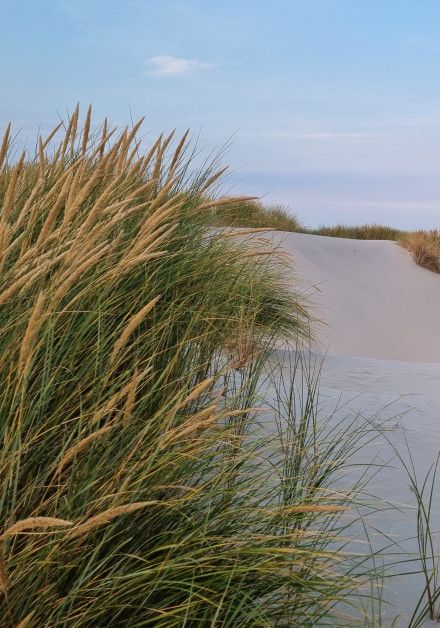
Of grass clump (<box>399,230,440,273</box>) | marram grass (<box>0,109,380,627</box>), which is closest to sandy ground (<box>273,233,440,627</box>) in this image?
grass clump (<box>399,230,440,273</box>)

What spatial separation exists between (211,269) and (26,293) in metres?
1.03

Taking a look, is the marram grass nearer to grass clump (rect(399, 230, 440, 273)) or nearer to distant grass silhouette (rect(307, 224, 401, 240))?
grass clump (rect(399, 230, 440, 273))

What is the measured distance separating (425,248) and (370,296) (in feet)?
6.60

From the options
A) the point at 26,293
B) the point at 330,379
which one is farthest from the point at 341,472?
the point at 330,379

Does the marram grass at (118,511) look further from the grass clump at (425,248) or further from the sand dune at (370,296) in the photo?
the grass clump at (425,248)

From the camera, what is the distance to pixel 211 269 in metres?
2.77

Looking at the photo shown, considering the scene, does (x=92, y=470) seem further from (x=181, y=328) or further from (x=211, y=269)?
(x=211, y=269)

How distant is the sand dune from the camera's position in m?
10.5

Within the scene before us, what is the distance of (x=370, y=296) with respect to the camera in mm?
12148

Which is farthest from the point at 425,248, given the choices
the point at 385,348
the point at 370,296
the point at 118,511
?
the point at 118,511

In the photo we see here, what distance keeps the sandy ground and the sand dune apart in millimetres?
17

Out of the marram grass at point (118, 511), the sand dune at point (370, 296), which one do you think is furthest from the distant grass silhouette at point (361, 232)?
the marram grass at point (118, 511)

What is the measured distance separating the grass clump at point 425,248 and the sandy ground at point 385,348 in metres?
0.16

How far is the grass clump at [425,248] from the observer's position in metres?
13.3
